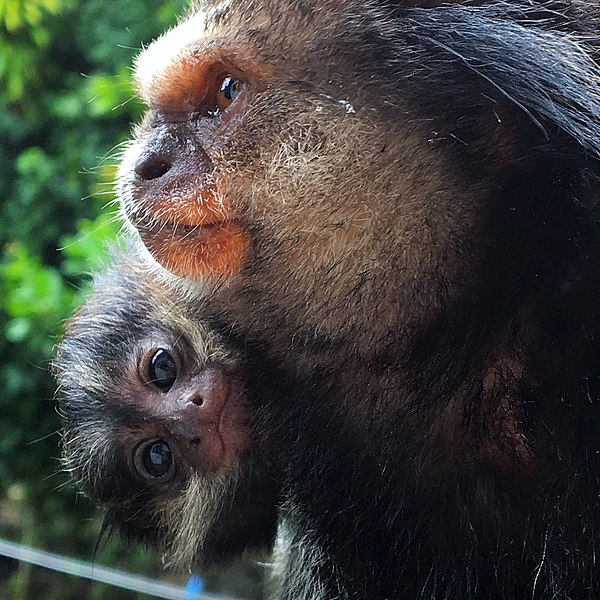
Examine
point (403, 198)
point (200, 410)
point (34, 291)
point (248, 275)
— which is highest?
point (403, 198)

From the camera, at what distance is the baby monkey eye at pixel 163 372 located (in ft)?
4.94

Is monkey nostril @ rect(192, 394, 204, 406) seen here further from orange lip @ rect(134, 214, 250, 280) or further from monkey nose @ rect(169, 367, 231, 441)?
orange lip @ rect(134, 214, 250, 280)

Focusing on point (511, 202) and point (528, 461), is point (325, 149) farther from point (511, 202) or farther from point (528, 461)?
point (528, 461)

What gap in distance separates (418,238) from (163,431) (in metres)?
0.65

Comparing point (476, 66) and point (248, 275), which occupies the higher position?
point (476, 66)

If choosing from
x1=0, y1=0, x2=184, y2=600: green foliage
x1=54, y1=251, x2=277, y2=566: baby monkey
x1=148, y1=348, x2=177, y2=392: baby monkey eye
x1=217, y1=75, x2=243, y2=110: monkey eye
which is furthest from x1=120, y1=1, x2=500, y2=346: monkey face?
x1=0, y1=0, x2=184, y2=600: green foliage

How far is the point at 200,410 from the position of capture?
1450mm

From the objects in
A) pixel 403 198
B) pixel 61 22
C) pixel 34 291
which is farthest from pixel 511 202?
pixel 61 22

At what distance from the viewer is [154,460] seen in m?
1.50

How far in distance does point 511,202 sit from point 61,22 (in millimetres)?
2292

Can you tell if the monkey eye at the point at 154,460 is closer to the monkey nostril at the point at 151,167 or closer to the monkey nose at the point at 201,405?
the monkey nose at the point at 201,405

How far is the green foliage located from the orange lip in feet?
3.32

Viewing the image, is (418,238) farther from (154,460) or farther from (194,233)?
(154,460)

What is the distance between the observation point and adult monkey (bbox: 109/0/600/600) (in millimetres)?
997
